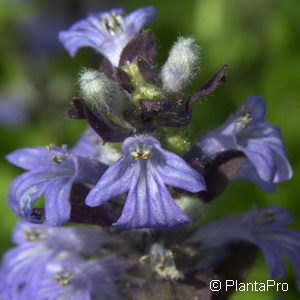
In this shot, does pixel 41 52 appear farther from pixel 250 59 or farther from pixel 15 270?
pixel 15 270

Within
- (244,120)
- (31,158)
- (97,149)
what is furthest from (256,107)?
(31,158)

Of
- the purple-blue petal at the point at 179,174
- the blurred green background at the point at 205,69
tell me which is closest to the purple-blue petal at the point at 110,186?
the purple-blue petal at the point at 179,174

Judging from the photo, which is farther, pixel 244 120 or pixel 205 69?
pixel 205 69

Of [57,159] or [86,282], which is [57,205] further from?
[86,282]

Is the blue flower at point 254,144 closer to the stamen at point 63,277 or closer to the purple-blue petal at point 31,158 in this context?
the purple-blue petal at point 31,158

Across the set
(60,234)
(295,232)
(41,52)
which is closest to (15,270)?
(60,234)

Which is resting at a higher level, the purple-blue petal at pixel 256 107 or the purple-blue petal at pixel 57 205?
the purple-blue petal at pixel 256 107

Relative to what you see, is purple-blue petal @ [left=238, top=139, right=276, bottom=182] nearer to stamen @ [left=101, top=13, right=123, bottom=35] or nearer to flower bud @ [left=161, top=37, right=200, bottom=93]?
flower bud @ [left=161, top=37, right=200, bottom=93]
